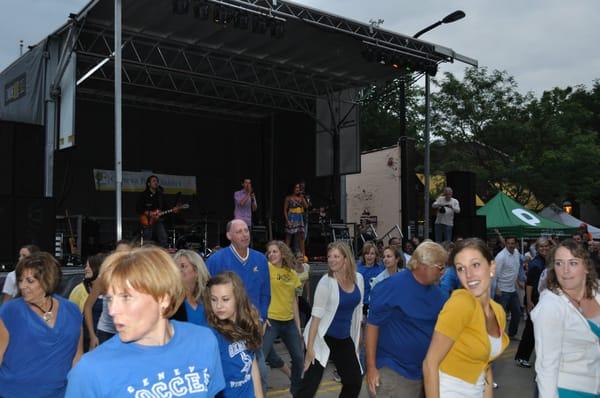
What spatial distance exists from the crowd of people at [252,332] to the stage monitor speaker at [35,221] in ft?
21.2

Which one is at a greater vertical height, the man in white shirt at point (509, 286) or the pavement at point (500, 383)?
the man in white shirt at point (509, 286)

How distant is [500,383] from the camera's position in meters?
7.18

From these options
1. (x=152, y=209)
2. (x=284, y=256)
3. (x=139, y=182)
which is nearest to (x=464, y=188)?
(x=152, y=209)

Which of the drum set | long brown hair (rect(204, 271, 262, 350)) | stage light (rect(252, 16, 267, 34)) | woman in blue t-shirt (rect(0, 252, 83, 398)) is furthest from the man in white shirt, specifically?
woman in blue t-shirt (rect(0, 252, 83, 398))

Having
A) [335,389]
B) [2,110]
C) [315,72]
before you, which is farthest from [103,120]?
[335,389]

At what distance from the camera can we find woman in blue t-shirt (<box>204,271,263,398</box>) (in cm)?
331

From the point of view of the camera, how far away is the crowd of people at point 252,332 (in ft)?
6.16

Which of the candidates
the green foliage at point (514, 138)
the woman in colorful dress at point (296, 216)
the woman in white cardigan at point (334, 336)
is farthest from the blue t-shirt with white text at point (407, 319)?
the green foliage at point (514, 138)

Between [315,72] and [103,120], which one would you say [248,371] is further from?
[103,120]

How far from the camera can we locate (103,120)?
17.9 m

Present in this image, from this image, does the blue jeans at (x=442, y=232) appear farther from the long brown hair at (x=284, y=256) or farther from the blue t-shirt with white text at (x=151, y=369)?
the blue t-shirt with white text at (x=151, y=369)

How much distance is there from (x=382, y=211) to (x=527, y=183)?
8.31 metres

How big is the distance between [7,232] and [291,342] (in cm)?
602

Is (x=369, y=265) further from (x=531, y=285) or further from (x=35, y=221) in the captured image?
(x=35, y=221)
